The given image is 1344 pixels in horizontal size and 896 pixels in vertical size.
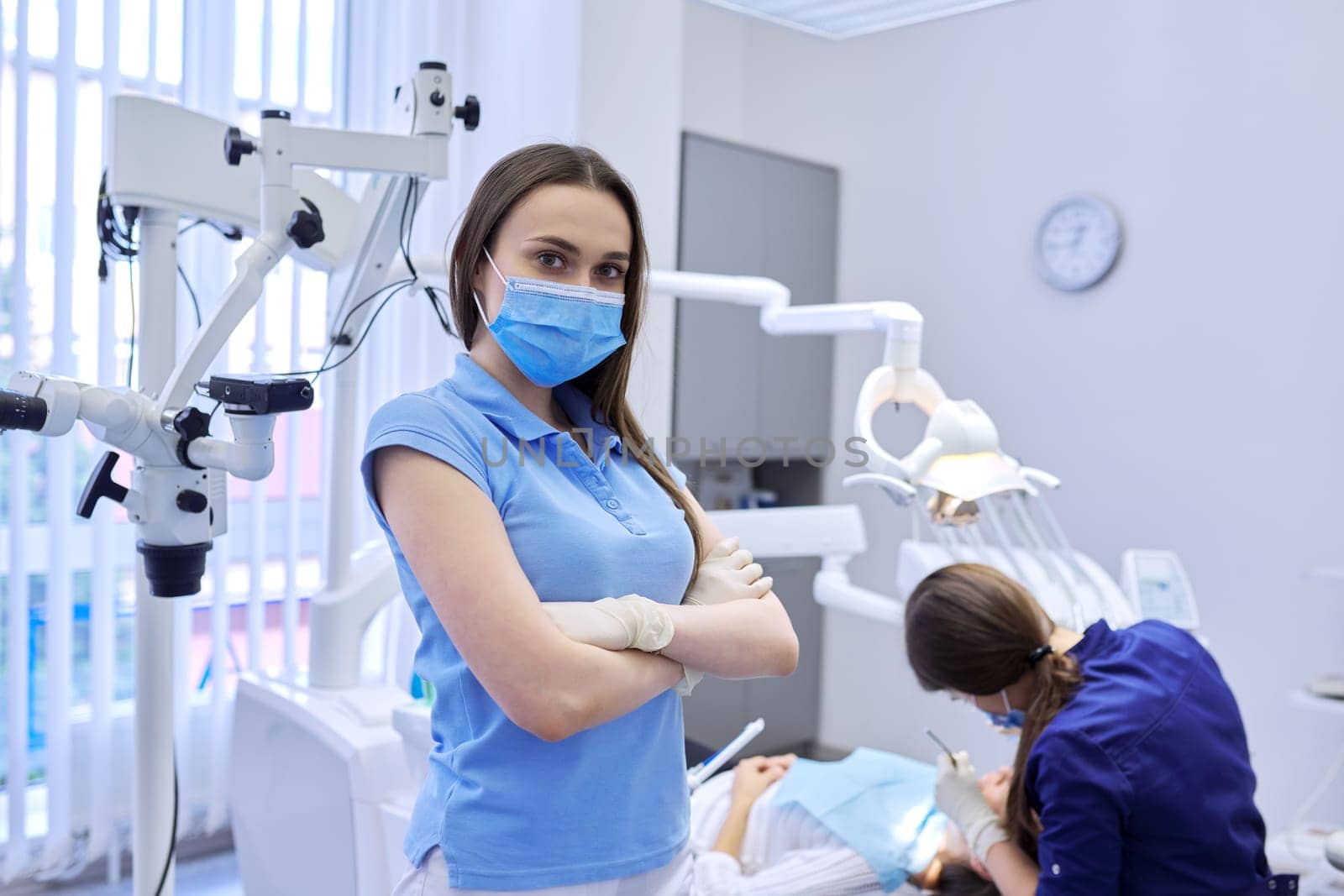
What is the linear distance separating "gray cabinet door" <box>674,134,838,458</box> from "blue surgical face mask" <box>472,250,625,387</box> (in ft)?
7.74

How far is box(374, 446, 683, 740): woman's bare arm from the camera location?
96cm

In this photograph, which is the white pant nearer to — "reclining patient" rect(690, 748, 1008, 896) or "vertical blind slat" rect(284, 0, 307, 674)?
"reclining patient" rect(690, 748, 1008, 896)

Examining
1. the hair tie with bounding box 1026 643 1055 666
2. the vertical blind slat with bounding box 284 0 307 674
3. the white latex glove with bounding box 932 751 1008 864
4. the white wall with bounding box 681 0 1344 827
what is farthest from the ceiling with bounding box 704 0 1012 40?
the white wall with bounding box 681 0 1344 827

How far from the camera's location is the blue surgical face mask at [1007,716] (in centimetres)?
173

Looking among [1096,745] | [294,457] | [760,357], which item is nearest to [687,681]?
[1096,745]

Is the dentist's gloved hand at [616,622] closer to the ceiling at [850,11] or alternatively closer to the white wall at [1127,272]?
the ceiling at [850,11]

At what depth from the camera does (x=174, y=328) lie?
165cm

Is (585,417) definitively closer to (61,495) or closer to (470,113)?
(470,113)

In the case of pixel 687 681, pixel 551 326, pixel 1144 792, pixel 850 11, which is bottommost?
pixel 1144 792

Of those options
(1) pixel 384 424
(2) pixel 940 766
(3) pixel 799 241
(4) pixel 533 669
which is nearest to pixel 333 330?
(1) pixel 384 424

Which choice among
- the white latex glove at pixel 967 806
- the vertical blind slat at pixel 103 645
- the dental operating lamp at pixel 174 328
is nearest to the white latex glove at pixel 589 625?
the dental operating lamp at pixel 174 328

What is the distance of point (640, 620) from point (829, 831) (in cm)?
113

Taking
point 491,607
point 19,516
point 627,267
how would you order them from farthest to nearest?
point 19,516
point 627,267
point 491,607

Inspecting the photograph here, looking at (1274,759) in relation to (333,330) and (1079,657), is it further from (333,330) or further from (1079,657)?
(333,330)
